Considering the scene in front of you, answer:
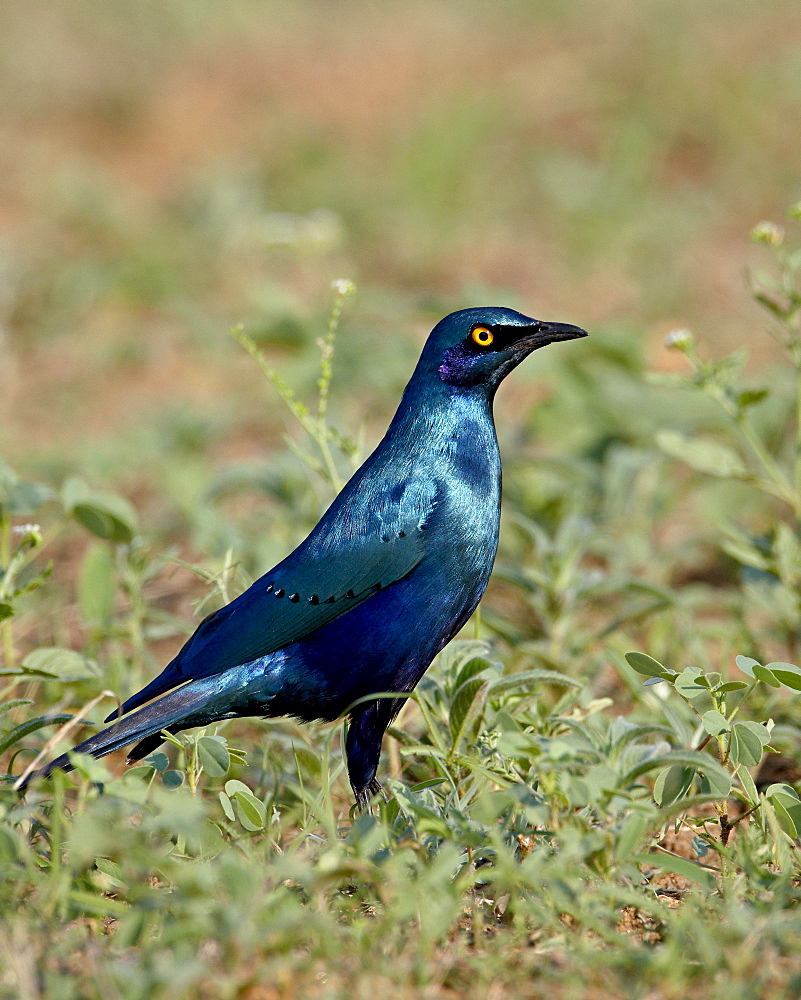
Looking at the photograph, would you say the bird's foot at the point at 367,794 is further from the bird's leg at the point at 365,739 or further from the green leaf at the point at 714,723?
the green leaf at the point at 714,723

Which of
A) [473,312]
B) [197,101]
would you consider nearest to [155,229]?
[197,101]

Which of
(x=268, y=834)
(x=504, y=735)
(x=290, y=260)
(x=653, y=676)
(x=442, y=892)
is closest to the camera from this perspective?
(x=442, y=892)

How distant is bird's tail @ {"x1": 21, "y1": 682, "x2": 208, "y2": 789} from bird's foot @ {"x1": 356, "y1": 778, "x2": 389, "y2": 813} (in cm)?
45

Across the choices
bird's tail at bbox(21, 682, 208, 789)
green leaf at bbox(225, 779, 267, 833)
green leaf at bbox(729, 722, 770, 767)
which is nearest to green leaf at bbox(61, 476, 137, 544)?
bird's tail at bbox(21, 682, 208, 789)

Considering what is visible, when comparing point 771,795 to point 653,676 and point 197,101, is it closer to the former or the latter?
point 653,676

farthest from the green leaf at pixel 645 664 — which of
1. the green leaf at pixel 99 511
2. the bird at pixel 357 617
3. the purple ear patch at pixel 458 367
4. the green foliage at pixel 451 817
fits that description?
the green leaf at pixel 99 511

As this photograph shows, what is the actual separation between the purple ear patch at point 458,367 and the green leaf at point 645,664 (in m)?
0.83

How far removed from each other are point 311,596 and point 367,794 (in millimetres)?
530

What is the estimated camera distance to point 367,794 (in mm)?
2914

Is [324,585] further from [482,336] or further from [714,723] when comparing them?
[714,723]

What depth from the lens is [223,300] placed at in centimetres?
754

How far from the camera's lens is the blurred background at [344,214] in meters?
5.43

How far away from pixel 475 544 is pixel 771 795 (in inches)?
33.5

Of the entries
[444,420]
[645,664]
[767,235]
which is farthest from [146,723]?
[767,235]
